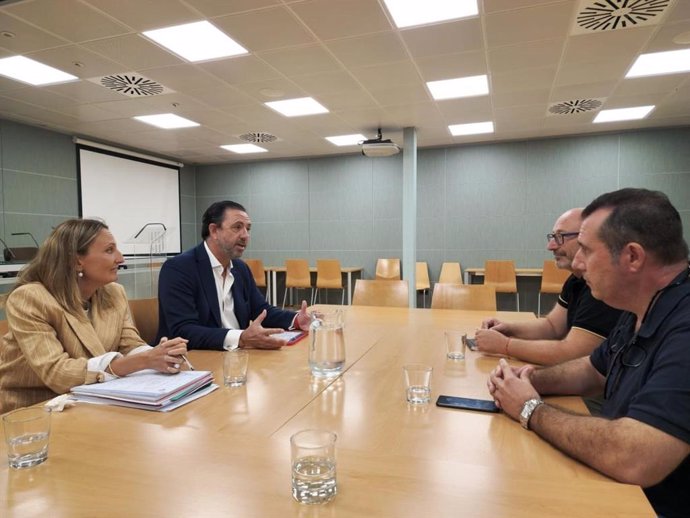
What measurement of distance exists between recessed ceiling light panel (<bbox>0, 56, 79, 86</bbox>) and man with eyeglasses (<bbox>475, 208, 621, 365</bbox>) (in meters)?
4.41

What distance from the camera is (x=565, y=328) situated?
6.82 ft

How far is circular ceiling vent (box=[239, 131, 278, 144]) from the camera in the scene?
20.7 feet

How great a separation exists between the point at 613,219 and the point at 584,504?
0.73 metres

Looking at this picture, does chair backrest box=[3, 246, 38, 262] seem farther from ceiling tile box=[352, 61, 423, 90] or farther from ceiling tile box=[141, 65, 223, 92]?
ceiling tile box=[352, 61, 423, 90]

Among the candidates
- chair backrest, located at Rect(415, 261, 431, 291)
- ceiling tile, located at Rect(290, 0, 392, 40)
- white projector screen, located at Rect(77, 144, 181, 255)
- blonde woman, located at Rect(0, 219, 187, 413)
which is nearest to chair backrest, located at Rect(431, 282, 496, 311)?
ceiling tile, located at Rect(290, 0, 392, 40)

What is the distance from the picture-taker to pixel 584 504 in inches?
27.7

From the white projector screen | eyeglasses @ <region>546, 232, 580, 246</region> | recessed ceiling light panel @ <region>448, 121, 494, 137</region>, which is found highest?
recessed ceiling light panel @ <region>448, 121, 494, 137</region>

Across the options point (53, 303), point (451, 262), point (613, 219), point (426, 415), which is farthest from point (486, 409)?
point (451, 262)

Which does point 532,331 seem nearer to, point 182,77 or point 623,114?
point 182,77

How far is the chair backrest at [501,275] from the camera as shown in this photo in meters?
5.99

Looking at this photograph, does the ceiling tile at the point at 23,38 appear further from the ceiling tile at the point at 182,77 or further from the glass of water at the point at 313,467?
the glass of water at the point at 313,467

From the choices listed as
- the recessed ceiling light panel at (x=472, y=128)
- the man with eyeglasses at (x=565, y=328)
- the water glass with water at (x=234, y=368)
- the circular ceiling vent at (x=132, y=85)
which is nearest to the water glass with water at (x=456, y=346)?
the man with eyeglasses at (x=565, y=328)

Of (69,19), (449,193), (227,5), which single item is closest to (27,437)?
(227,5)

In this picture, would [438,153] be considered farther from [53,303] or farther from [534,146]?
[53,303]
